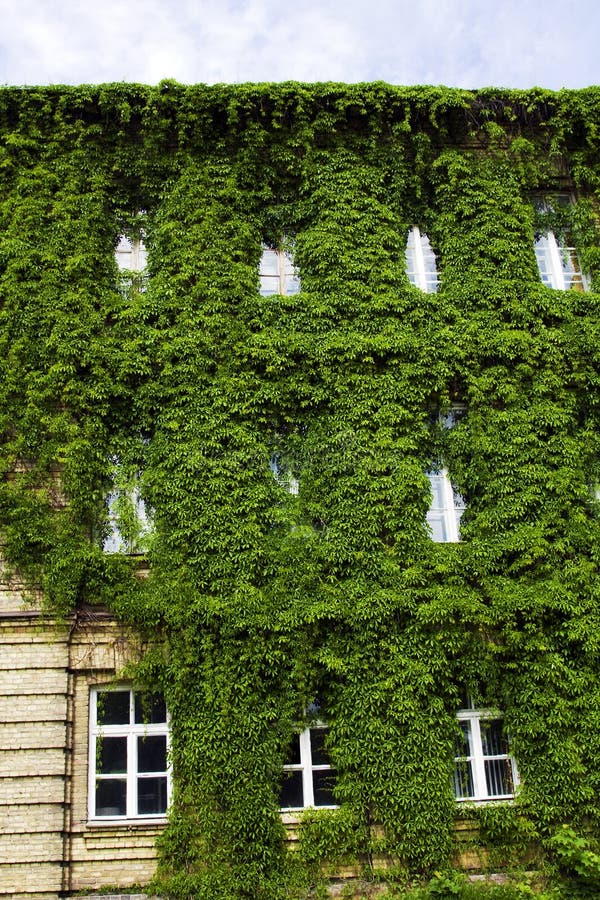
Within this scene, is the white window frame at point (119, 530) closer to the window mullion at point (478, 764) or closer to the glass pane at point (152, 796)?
the glass pane at point (152, 796)

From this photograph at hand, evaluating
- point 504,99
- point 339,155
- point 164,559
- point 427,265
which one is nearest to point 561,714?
point 164,559

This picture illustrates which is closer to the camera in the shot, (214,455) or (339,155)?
(214,455)

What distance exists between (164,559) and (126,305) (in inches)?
181

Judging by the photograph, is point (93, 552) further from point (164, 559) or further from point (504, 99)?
point (504, 99)

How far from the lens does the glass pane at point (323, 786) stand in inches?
442

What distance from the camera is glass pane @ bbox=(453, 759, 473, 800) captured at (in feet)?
37.4

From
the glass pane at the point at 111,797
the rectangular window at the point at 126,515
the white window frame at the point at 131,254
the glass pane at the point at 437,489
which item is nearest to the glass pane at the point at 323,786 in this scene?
the glass pane at the point at 111,797

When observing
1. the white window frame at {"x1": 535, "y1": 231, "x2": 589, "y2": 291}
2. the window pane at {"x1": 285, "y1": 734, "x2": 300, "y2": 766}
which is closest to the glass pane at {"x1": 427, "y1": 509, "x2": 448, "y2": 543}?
the window pane at {"x1": 285, "y1": 734, "x2": 300, "y2": 766}

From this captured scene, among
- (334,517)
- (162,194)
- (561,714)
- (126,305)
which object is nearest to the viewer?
(561,714)

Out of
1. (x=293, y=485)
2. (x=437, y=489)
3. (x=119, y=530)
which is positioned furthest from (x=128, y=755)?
(x=437, y=489)

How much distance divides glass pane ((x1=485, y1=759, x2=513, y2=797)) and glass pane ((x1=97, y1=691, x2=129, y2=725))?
5599 mm

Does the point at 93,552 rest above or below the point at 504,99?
below

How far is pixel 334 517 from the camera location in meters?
12.1

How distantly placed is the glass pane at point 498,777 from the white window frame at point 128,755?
4.84 metres
